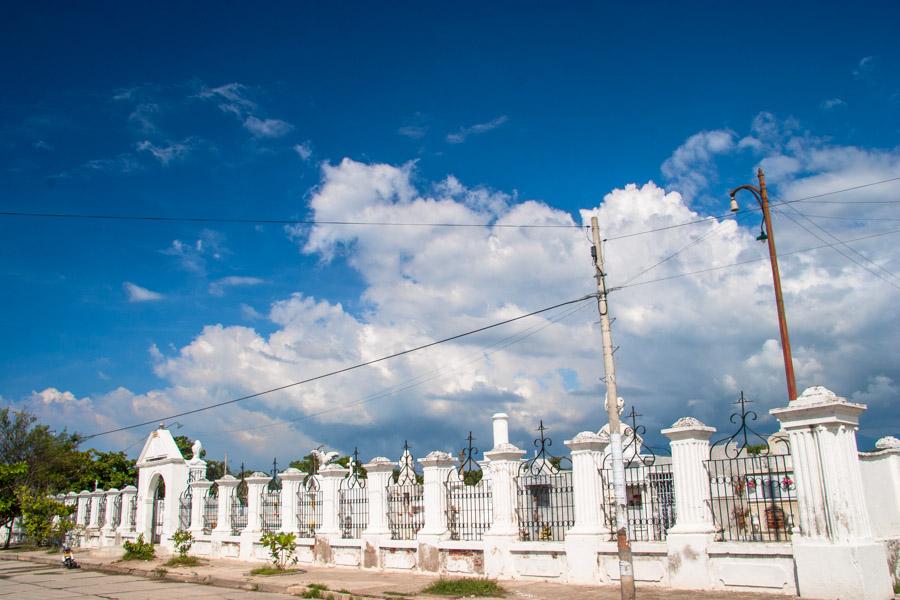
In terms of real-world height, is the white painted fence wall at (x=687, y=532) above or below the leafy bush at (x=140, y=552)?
above

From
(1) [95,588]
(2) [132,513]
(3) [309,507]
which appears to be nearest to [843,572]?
(3) [309,507]

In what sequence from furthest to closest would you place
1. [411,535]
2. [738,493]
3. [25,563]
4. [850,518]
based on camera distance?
[25,563], [411,535], [738,493], [850,518]

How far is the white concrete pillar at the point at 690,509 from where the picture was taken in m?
11.8

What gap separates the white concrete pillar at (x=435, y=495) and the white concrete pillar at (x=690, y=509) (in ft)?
18.7

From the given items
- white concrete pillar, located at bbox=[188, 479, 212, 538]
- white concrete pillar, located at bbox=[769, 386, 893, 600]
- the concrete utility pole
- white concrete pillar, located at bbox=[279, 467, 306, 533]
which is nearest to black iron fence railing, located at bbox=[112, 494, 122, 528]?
white concrete pillar, located at bbox=[188, 479, 212, 538]

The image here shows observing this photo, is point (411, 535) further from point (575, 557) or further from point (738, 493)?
point (738, 493)

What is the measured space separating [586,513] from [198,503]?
15.5 meters

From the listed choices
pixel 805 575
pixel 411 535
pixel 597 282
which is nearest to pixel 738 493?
pixel 805 575

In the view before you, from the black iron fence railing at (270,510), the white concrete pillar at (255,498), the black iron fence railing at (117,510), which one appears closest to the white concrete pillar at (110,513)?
the black iron fence railing at (117,510)

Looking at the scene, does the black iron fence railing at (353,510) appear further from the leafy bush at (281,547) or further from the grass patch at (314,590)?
the grass patch at (314,590)

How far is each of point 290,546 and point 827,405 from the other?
1285 centimetres

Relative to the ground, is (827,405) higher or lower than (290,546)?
higher

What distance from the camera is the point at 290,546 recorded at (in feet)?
59.0

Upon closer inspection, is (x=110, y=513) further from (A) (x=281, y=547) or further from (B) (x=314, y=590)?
(B) (x=314, y=590)
